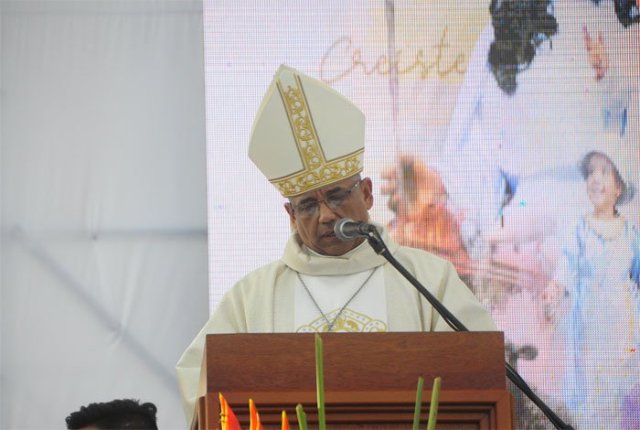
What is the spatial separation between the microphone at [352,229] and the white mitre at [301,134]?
0.79 m

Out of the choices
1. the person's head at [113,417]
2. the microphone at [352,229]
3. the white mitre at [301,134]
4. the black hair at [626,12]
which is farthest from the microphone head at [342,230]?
the black hair at [626,12]

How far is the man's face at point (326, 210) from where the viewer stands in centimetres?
420

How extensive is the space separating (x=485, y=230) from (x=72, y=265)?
175 cm

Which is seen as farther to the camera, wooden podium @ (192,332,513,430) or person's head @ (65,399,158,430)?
person's head @ (65,399,158,430)

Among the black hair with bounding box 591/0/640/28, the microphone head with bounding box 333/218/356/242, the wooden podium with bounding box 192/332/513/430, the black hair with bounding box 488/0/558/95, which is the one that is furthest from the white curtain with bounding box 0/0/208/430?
the wooden podium with bounding box 192/332/513/430

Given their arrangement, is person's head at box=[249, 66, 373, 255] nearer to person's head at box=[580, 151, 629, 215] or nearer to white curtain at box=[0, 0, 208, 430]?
white curtain at box=[0, 0, 208, 430]

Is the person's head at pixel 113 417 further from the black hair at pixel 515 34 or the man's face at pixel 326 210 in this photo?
the black hair at pixel 515 34

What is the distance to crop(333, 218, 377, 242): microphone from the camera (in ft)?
11.1

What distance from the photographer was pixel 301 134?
4.33 metres

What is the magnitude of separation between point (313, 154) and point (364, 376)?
4.78ft

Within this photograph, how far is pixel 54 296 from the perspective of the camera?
230 inches

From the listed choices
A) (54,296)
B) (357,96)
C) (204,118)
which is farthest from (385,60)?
(54,296)

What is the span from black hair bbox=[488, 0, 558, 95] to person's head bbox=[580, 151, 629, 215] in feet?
1.49

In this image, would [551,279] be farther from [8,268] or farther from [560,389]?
[8,268]
